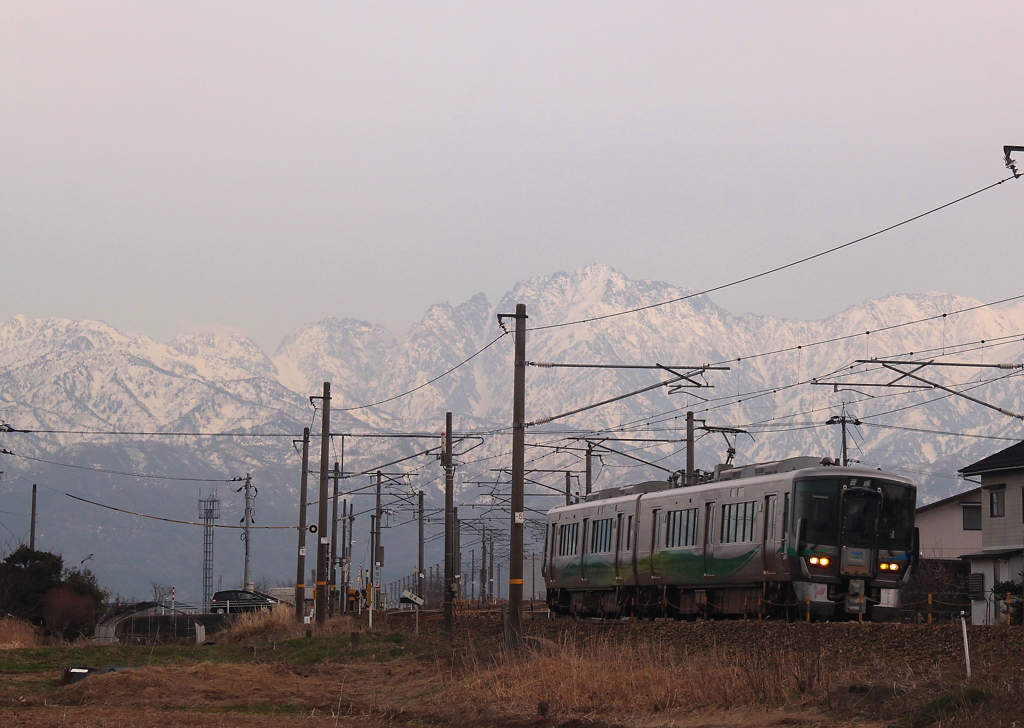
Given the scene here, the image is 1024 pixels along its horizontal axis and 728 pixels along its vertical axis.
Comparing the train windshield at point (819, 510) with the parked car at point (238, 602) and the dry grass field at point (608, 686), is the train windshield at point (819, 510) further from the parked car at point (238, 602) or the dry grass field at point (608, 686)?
the parked car at point (238, 602)

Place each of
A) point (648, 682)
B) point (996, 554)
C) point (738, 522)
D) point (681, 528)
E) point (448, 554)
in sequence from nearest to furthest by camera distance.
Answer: point (648, 682)
point (738, 522)
point (681, 528)
point (448, 554)
point (996, 554)

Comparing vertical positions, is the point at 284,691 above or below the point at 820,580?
below

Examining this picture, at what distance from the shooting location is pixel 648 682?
17.0 meters

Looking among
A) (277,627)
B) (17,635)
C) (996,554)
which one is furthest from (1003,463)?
(17,635)

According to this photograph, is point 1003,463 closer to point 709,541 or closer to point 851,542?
point 709,541

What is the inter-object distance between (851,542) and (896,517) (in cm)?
130

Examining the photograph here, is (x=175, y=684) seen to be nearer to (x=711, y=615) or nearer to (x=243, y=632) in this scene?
(x=711, y=615)

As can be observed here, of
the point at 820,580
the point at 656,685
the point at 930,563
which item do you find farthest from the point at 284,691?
the point at 930,563

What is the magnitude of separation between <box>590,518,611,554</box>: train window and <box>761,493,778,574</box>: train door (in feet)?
26.8

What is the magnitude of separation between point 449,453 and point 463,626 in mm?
5194

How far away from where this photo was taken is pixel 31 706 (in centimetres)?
2023

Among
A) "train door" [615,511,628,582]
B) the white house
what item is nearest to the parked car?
the white house

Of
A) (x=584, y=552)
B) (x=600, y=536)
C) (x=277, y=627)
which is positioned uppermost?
(x=600, y=536)

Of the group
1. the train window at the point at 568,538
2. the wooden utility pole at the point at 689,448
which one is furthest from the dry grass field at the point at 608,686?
the train window at the point at 568,538
